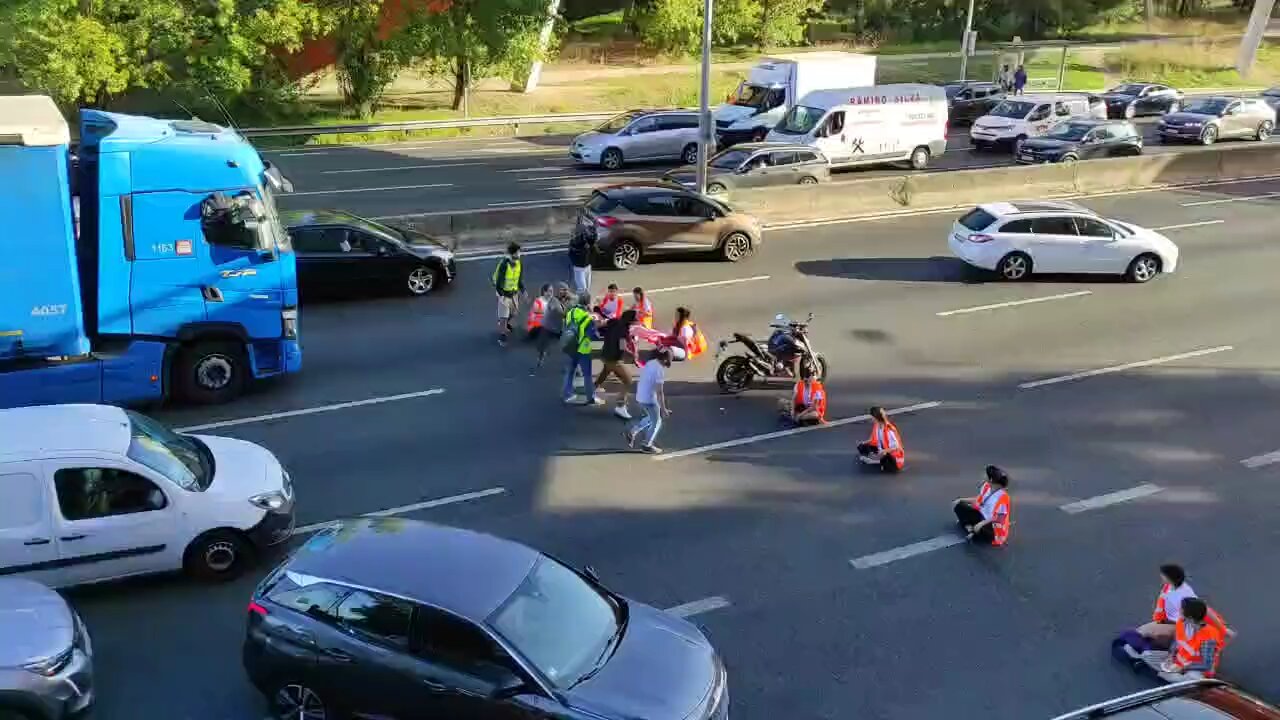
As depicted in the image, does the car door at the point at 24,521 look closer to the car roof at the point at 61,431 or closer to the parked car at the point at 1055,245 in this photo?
the car roof at the point at 61,431

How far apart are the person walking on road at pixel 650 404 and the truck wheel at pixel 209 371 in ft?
16.5

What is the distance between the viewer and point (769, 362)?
15672 mm

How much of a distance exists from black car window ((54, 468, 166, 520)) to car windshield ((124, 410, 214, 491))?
7.7 inches

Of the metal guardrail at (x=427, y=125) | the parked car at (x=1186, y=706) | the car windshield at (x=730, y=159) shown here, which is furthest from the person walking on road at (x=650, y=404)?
the metal guardrail at (x=427, y=125)

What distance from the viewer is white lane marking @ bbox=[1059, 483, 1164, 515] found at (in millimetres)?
12617

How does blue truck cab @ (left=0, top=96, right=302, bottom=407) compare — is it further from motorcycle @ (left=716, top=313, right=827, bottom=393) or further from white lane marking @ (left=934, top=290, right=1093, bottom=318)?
white lane marking @ (left=934, top=290, right=1093, bottom=318)

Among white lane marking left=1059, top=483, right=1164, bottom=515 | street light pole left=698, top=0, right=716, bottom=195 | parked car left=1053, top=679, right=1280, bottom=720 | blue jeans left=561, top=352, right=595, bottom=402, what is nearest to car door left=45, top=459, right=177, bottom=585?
blue jeans left=561, top=352, right=595, bottom=402

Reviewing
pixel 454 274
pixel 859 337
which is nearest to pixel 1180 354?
pixel 859 337

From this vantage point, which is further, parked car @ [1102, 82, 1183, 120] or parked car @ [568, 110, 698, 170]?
parked car @ [1102, 82, 1183, 120]

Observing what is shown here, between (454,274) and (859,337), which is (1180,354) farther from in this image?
(454,274)

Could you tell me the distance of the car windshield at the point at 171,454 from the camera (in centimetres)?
1004

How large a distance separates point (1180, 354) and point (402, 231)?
505 inches

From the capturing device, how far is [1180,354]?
700 inches

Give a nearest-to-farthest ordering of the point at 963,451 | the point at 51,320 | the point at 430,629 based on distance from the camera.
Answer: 1. the point at 430,629
2. the point at 51,320
3. the point at 963,451
